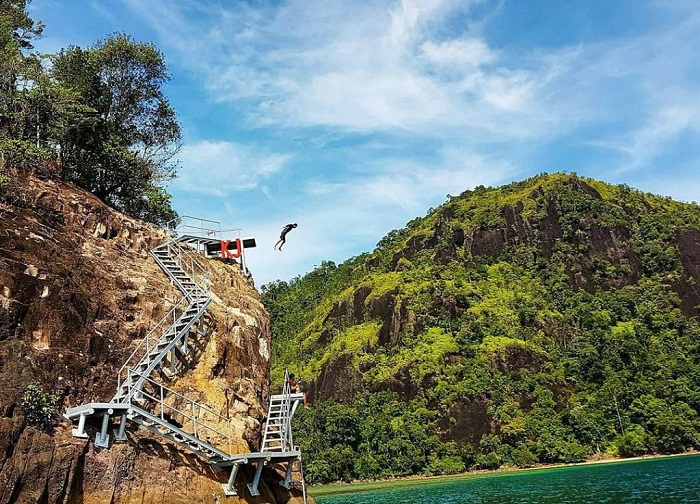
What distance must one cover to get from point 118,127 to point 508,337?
292 feet

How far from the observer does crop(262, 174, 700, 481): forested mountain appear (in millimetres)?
85875

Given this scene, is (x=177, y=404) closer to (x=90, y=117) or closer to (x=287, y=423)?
(x=287, y=423)

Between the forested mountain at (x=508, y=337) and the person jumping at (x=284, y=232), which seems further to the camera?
the forested mountain at (x=508, y=337)

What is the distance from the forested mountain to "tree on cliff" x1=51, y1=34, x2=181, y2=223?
61.8 metres

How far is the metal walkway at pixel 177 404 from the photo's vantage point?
17.3 metres

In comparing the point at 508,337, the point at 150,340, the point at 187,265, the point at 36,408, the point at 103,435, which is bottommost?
the point at 103,435

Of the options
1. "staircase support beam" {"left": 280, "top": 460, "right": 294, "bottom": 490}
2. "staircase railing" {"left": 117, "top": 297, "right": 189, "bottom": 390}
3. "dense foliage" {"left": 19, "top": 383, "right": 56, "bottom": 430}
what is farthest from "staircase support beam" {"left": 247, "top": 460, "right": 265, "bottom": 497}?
"dense foliage" {"left": 19, "top": 383, "right": 56, "bottom": 430}

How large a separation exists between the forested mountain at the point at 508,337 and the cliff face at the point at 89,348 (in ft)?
215

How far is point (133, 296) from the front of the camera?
22234 millimetres

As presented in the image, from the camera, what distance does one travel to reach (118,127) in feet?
109

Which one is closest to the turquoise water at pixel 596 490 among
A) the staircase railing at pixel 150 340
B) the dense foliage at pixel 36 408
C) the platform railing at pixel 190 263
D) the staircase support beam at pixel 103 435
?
the platform railing at pixel 190 263

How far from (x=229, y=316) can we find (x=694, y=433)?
275 feet

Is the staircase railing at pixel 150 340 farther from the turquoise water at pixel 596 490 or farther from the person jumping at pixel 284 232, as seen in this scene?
the turquoise water at pixel 596 490

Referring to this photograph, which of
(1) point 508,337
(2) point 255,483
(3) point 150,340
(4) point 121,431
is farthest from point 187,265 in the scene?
(1) point 508,337
